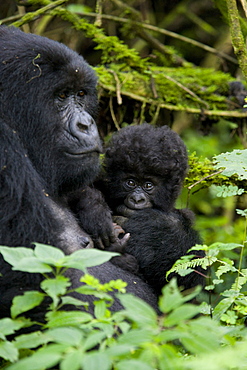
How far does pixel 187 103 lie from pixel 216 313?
270 centimetres

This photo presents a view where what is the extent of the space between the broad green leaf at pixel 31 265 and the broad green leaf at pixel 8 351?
259 millimetres

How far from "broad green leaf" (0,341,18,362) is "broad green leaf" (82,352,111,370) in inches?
15.1

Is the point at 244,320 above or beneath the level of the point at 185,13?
beneath

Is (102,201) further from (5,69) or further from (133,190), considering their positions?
(5,69)

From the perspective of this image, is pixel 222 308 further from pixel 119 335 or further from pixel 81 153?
pixel 81 153

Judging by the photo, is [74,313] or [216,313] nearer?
[74,313]

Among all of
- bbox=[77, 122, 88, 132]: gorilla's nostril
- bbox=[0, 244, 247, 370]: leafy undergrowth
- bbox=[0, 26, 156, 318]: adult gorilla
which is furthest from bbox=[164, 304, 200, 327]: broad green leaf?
bbox=[77, 122, 88, 132]: gorilla's nostril

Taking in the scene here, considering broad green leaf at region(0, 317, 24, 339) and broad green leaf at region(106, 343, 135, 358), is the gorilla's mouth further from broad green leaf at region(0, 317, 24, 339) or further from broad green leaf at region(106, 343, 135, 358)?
broad green leaf at region(106, 343, 135, 358)

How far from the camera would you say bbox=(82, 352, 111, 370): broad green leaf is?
1363 millimetres

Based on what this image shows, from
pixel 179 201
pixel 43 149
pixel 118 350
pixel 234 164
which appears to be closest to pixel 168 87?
pixel 179 201

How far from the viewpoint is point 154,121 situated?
15.4 feet

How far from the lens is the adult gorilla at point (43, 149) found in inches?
91.1

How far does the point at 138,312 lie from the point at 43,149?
141cm

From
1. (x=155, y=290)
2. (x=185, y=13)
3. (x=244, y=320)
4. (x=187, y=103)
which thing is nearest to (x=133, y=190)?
(x=155, y=290)
